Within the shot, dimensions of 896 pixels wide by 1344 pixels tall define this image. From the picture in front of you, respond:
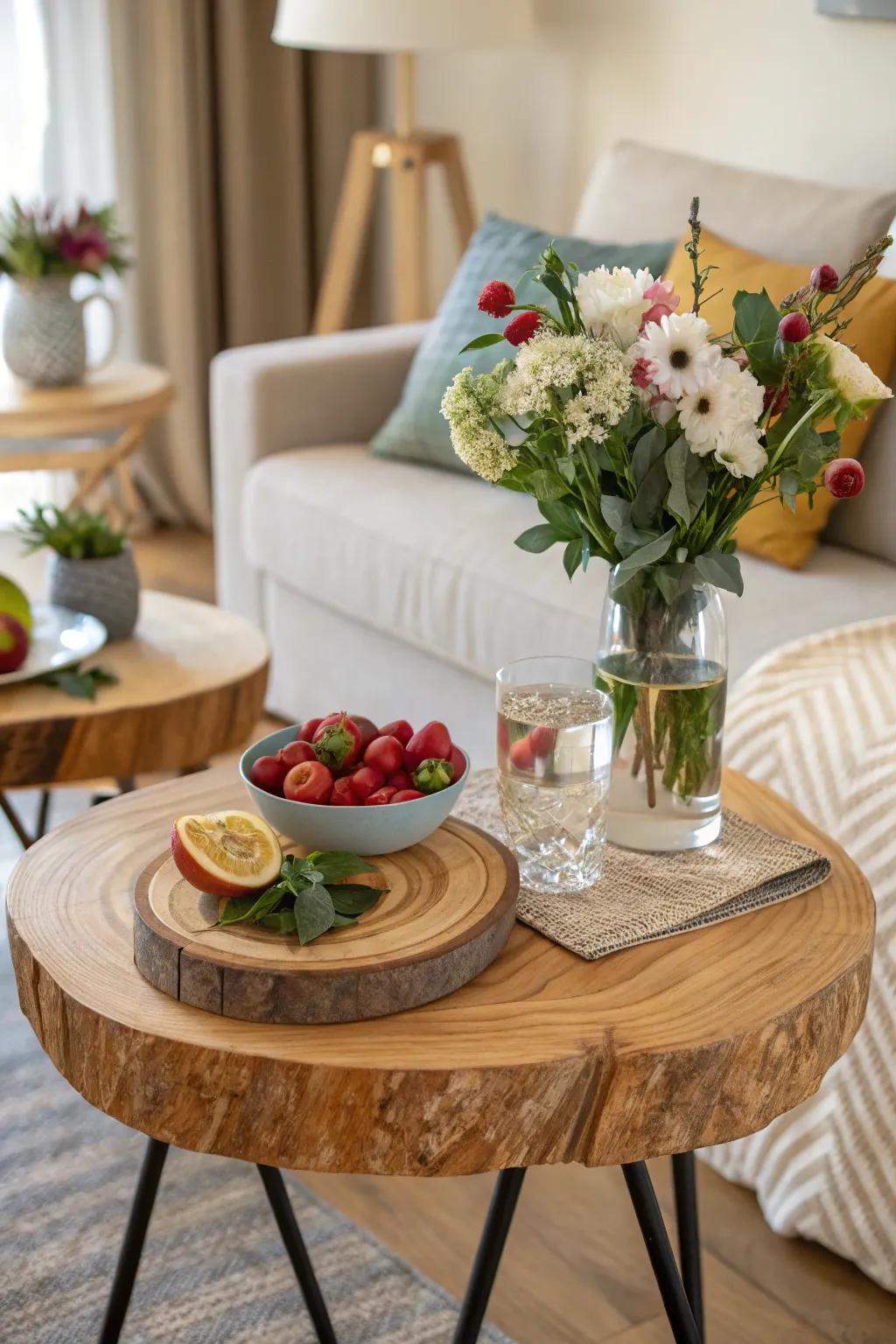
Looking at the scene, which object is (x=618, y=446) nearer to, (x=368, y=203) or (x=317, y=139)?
(x=368, y=203)

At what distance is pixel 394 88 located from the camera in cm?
407

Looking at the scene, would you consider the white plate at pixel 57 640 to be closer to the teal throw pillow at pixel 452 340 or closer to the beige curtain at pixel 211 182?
the teal throw pillow at pixel 452 340

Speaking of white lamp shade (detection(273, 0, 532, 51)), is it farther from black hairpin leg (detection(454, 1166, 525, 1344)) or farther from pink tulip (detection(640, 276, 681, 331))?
black hairpin leg (detection(454, 1166, 525, 1344))

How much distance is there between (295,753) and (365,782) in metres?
0.06

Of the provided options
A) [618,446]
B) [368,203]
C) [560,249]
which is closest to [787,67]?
[560,249]

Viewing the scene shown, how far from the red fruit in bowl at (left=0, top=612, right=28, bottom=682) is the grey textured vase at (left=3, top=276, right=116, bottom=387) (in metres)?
1.28

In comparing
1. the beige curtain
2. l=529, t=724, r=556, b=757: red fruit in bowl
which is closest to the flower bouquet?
l=529, t=724, r=556, b=757: red fruit in bowl

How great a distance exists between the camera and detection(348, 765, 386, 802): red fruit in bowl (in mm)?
1149

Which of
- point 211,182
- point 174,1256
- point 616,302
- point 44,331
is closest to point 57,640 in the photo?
point 174,1256

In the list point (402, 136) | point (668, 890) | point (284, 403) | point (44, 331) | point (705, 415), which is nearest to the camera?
point (705, 415)

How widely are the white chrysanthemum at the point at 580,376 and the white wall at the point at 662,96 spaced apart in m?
1.87

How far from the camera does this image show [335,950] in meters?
1.04

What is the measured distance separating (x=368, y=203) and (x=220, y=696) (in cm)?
191

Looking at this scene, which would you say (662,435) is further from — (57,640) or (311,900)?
(57,640)
